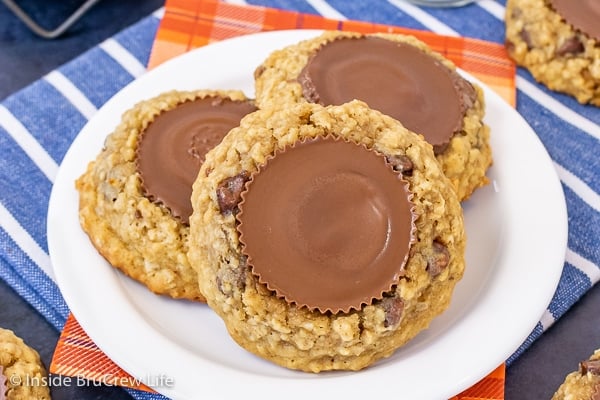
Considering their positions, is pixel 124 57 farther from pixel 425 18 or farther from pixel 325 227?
pixel 325 227

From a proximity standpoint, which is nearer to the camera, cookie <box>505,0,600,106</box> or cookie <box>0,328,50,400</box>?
cookie <box>0,328,50,400</box>

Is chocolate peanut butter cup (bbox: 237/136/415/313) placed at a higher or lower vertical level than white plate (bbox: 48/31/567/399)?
higher

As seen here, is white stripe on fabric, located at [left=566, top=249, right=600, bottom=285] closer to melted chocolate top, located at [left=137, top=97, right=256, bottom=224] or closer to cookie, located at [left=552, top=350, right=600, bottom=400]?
cookie, located at [left=552, top=350, right=600, bottom=400]

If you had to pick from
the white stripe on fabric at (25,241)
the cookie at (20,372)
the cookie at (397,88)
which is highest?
the cookie at (397,88)

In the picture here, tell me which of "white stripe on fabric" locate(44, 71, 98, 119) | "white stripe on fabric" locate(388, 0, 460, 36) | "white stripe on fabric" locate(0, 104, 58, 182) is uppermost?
"white stripe on fabric" locate(388, 0, 460, 36)

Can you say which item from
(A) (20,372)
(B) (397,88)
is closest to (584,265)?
(B) (397,88)

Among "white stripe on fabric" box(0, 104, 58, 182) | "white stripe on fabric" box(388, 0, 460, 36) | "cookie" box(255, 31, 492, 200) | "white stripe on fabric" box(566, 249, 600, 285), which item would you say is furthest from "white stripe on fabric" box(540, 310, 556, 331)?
"white stripe on fabric" box(0, 104, 58, 182)

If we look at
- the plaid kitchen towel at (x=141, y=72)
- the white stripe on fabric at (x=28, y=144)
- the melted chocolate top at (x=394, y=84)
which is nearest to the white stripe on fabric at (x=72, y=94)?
the plaid kitchen towel at (x=141, y=72)

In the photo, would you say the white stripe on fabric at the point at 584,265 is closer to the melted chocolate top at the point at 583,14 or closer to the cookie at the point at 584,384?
the cookie at the point at 584,384
